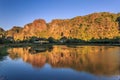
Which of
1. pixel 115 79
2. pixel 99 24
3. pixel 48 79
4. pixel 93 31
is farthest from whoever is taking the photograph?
pixel 99 24

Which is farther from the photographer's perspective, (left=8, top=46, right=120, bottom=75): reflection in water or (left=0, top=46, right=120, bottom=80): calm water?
(left=8, top=46, right=120, bottom=75): reflection in water

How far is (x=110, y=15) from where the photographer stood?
184 metres

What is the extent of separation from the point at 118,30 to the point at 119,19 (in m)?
23.6

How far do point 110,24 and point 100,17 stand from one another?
2895 centimetres

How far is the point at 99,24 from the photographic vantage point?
170750mm

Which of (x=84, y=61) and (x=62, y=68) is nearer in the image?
(x=62, y=68)

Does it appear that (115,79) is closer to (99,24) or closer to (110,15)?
(99,24)

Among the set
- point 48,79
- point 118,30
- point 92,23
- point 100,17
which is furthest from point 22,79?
point 100,17

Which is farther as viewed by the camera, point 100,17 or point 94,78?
point 100,17

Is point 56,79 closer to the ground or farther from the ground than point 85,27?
closer to the ground

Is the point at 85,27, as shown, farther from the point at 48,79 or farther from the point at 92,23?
the point at 48,79

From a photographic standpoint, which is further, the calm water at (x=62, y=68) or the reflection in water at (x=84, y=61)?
the reflection in water at (x=84, y=61)

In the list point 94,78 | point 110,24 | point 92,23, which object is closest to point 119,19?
point 110,24

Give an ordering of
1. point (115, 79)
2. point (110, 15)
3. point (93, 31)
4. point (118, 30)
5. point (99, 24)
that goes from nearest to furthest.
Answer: point (115, 79), point (118, 30), point (93, 31), point (99, 24), point (110, 15)
